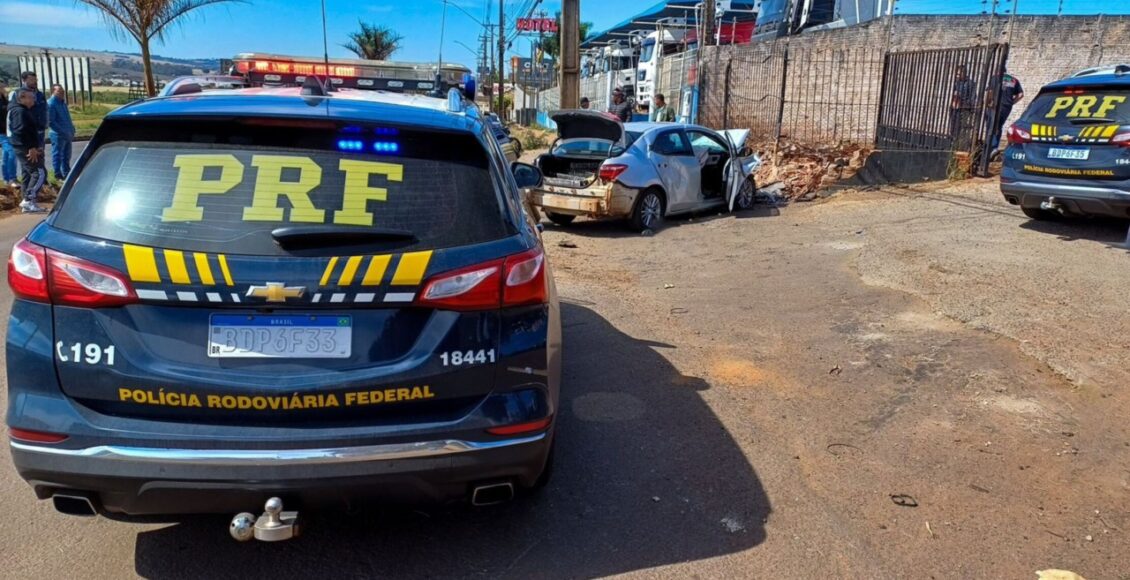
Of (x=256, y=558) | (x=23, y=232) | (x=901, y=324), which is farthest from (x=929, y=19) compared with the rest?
(x=256, y=558)

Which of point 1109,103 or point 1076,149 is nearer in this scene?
point 1109,103

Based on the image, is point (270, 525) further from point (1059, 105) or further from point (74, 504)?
point (1059, 105)

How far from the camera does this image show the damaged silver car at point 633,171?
10844mm

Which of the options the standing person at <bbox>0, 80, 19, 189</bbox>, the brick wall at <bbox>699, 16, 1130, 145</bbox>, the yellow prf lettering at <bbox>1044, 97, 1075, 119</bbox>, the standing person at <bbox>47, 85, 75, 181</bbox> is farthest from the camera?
the brick wall at <bbox>699, 16, 1130, 145</bbox>

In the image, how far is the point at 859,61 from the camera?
55.4ft

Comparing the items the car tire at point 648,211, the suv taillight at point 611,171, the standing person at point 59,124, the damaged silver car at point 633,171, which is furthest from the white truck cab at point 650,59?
the standing person at point 59,124

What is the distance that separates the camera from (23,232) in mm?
10375

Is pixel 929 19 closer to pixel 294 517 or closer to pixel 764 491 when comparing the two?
pixel 764 491

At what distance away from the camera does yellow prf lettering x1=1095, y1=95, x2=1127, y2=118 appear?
316 inches

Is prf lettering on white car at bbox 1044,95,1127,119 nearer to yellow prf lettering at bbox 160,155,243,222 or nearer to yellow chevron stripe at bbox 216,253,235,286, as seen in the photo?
yellow prf lettering at bbox 160,155,243,222

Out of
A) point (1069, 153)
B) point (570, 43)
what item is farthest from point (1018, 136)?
point (570, 43)

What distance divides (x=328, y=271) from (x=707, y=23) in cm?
2048

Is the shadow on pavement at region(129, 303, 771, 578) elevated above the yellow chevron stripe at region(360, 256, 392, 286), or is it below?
below

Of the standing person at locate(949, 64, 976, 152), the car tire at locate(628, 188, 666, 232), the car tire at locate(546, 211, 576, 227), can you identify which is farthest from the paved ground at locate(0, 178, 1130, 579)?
the standing person at locate(949, 64, 976, 152)
